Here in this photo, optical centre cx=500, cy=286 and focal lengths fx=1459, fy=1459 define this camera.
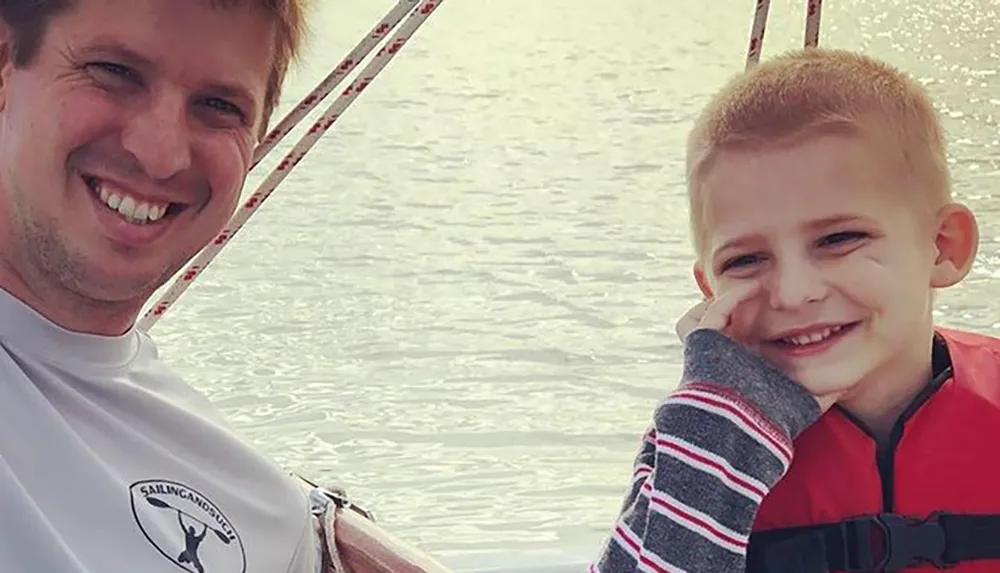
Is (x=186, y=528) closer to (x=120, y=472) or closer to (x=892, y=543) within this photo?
(x=120, y=472)

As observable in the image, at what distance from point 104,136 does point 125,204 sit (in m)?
0.06

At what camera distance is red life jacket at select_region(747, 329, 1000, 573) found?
3.70ft

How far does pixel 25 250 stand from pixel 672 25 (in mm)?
13127

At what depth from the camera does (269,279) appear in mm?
6320

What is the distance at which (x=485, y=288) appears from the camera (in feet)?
20.0

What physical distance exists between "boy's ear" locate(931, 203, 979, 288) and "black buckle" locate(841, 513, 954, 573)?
0.63 ft

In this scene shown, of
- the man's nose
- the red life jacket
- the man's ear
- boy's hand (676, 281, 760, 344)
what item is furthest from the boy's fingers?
the man's ear

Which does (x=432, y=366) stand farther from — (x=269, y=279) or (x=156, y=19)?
(x=156, y=19)

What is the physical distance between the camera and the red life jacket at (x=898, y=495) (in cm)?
113

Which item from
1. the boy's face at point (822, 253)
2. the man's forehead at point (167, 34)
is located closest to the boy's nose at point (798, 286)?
the boy's face at point (822, 253)

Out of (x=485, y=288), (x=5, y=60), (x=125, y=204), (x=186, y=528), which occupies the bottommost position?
(x=485, y=288)

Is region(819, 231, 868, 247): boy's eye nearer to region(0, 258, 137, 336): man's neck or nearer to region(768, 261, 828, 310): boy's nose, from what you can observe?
region(768, 261, 828, 310): boy's nose

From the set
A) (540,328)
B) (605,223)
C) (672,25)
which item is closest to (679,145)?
(605,223)

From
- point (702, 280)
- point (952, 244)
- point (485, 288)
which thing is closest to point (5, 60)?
point (702, 280)
